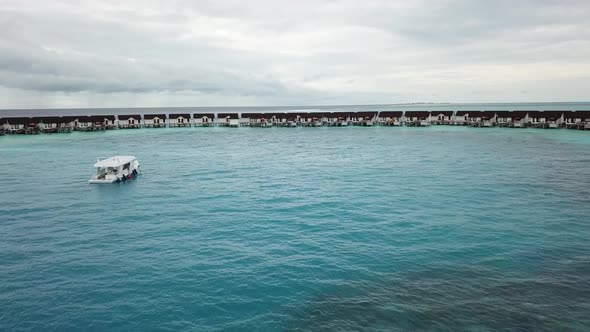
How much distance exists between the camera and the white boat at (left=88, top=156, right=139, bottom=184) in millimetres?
33375

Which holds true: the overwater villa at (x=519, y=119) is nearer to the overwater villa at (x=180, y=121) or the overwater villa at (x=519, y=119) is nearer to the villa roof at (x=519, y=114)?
the villa roof at (x=519, y=114)

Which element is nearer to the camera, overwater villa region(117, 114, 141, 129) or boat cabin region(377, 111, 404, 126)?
boat cabin region(377, 111, 404, 126)

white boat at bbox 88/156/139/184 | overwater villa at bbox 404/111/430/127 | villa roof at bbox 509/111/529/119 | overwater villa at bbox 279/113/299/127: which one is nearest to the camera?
white boat at bbox 88/156/139/184

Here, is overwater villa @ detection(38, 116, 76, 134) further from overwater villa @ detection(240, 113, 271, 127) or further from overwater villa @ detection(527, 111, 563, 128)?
overwater villa @ detection(527, 111, 563, 128)

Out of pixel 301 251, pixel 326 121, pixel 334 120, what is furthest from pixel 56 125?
pixel 301 251

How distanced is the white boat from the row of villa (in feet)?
213

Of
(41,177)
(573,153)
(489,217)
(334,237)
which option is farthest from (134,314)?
(573,153)

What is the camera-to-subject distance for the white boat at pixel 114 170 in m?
33.4

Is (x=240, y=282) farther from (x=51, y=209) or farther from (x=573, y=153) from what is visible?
(x=573, y=153)

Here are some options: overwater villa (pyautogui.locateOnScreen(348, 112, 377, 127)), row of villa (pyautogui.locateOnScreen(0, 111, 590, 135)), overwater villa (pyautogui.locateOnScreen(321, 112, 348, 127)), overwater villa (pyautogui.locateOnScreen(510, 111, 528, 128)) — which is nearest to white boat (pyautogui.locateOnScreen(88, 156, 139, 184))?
A: row of villa (pyautogui.locateOnScreen(0, 111, 590, 135))

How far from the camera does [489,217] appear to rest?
22.1 m

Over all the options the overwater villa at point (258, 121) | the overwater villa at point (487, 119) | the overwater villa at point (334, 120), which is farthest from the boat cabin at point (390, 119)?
the overwater villa at point (258, 121)

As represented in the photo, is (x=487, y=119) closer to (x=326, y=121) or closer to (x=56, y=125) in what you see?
(x=326, y=121)

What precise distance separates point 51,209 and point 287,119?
86.2m
